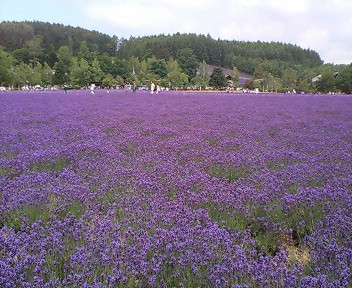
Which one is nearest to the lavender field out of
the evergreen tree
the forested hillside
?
the evergreen tree

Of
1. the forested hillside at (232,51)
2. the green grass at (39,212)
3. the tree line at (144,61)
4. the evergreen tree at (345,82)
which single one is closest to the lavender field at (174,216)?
the green grass at (39,212)

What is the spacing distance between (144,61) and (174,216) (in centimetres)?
7150

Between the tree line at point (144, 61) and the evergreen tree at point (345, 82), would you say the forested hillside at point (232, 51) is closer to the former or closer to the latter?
the tree line at point (144, 61)

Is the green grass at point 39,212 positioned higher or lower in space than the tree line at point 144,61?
lower

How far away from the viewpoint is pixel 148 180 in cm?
437

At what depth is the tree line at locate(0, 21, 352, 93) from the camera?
185ft

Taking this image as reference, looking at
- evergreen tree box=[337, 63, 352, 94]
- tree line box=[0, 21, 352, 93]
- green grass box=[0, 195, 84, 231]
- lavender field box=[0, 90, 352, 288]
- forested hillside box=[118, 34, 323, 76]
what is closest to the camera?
lavender field box=[0, 90, 352, 288]

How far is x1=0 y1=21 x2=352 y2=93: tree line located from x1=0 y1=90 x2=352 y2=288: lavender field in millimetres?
41036

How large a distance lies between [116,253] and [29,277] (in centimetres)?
59

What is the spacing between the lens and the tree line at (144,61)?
56500 millimetres

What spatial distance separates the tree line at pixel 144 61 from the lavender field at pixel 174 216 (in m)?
41.0

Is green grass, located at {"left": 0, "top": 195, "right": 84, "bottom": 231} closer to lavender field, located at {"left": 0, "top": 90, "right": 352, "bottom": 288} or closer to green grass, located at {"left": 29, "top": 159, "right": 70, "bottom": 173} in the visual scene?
lavender field, located at {"left": 0, "top": 90, "right": 352, "bottom": 288}

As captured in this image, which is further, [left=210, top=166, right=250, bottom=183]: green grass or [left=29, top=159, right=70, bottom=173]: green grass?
[left=29, top=159, right=70, bottom=173]: green grass

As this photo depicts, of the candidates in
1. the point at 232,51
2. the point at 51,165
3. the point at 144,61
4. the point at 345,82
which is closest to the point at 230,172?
the point at 51,165
